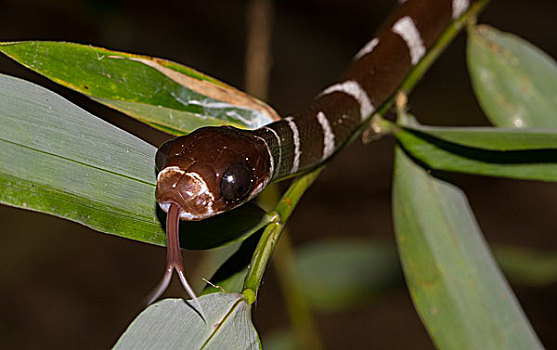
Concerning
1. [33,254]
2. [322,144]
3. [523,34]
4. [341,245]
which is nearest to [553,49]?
[523,34]

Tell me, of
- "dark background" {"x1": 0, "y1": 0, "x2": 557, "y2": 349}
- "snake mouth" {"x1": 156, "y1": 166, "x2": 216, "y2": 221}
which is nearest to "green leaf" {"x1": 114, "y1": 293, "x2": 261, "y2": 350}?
"snake mouth" {"x1": 156, "y1": 166, "x2": 216, "y2": 221}

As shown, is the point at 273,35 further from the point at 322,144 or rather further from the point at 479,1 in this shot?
the point at 322,144

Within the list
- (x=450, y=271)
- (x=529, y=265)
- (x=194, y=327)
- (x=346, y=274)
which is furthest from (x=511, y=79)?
(x=194, y=327)

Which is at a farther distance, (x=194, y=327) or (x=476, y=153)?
(x=476, y=153)

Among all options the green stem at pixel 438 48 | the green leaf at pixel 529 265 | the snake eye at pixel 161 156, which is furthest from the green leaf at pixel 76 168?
the green leaf at pixel 529 265

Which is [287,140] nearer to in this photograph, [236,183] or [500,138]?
[236,183]

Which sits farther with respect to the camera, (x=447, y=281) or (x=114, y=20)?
(x=114, y=20)

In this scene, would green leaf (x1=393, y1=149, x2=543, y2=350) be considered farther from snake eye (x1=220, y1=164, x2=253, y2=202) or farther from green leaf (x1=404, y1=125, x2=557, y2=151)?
snake eye (x1=220, y1=164, x2=253, y2=202)
